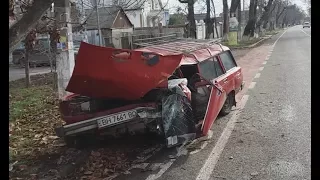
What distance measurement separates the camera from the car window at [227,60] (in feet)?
26.9

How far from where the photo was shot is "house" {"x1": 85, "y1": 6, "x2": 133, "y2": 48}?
1722 centimetres

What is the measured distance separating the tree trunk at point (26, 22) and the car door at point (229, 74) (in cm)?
390

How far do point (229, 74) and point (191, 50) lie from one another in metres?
1.30

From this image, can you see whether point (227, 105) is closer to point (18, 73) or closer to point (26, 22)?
point (26, 22)

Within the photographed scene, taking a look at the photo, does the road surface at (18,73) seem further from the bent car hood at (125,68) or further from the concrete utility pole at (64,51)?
the bent car hood at (125,68)

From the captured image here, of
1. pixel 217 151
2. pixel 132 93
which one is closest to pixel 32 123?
pixel 132 93

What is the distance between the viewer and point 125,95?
5.85 m

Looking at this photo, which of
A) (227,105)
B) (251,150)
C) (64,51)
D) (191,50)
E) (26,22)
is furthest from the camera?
(64,51)

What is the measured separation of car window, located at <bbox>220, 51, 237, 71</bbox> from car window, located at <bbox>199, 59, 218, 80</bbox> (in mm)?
718

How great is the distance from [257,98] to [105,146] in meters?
4.80

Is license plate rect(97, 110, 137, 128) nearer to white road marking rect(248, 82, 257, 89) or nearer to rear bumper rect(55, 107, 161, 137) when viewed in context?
rear bumper rect(55, 107, 161, 137)

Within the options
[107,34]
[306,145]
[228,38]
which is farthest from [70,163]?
[228,38]

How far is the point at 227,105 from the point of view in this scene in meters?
8.18

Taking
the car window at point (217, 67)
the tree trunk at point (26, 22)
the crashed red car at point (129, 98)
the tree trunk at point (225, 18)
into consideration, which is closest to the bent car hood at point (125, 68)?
the crashed red car at point (129, 98)
